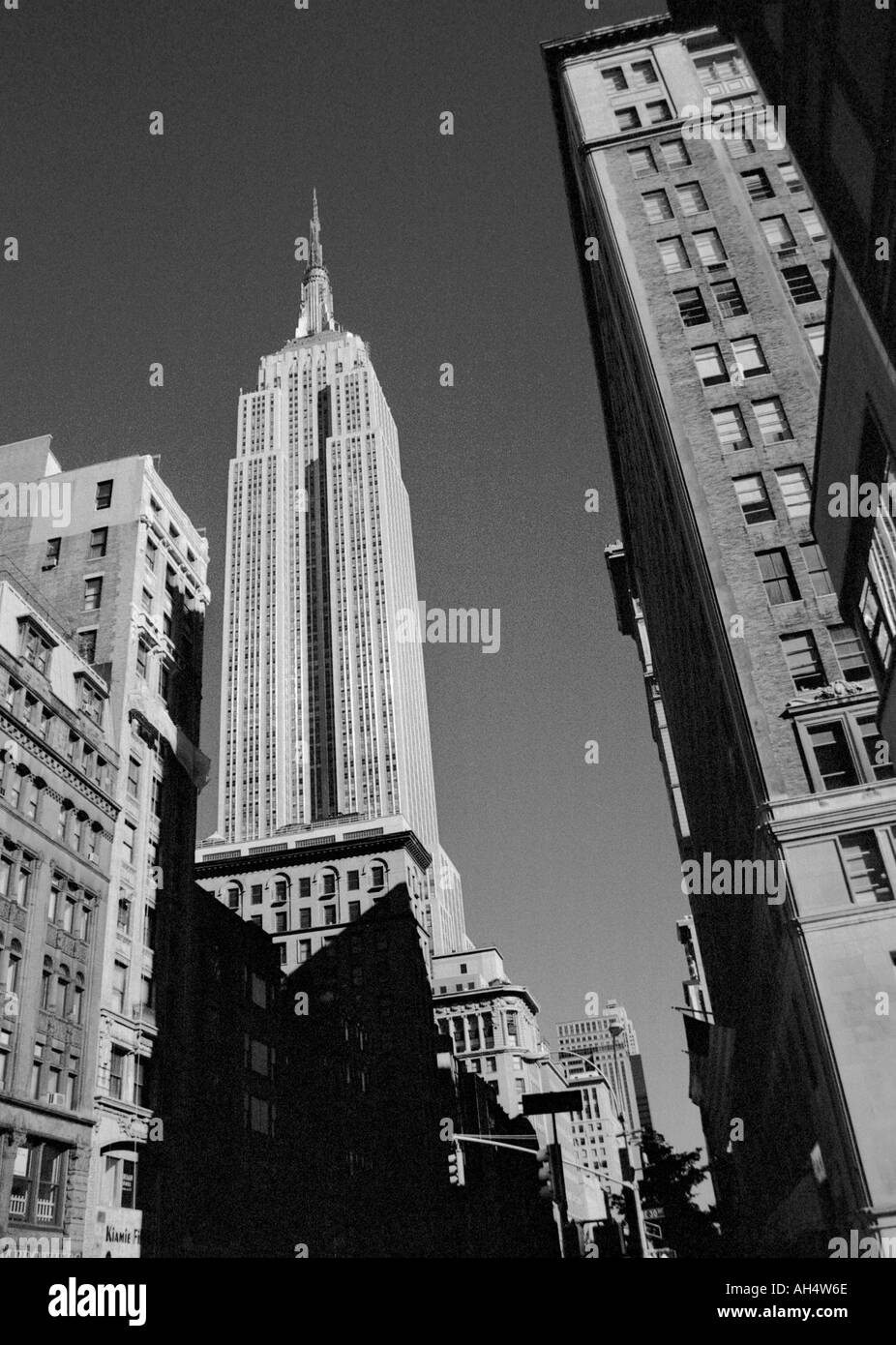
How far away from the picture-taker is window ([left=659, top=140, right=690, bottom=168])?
58.0 m

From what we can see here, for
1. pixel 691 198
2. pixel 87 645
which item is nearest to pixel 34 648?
pixel 87 645

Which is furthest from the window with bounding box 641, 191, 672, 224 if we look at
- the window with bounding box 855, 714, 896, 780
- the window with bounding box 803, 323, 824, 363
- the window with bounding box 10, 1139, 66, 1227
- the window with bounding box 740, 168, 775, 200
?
the window with bounding box 10, 1139, 66, 1227

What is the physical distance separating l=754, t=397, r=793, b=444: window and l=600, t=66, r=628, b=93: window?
3179 centimetres

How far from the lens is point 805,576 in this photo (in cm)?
4062

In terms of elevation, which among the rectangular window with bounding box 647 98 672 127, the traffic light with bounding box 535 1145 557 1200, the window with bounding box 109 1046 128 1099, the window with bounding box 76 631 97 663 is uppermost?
the rectangular window with bounding box 647 98 672 127

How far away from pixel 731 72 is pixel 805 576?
43.0 m

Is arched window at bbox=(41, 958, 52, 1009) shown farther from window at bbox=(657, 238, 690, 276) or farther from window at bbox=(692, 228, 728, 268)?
window at bbox=(692, 228, 728, 268)

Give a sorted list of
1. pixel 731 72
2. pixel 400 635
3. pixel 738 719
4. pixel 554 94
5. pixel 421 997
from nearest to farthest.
Answer: 1. pixel 738 719
2. pixel 731 72
3. pixel 554 94
4. pixel 421 997
5. pixel 400 635

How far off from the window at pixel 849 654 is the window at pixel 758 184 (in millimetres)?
28892

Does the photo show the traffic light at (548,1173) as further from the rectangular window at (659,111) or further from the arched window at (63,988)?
the rectangular window at (659,111)

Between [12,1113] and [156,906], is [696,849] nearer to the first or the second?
[156,906]

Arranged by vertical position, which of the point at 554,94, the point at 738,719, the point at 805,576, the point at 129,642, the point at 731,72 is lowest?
the point at 738,719
